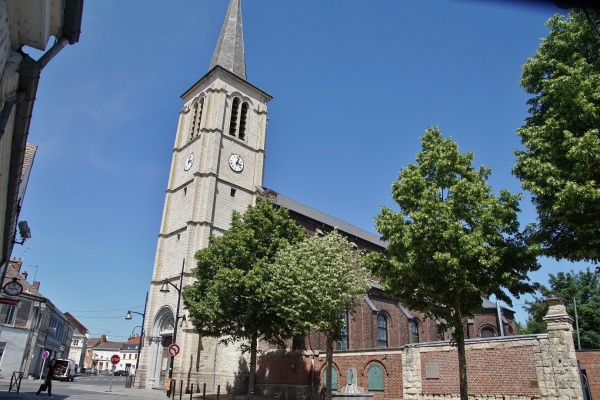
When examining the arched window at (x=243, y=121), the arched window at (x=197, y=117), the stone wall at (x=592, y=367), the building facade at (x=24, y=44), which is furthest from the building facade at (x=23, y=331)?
the stone wall at (x=592, y=367)

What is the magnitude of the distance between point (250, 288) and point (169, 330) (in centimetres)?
1478

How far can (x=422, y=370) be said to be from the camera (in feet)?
75.8

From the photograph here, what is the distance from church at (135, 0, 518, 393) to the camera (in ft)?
105

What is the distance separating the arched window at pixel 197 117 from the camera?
1667 inches

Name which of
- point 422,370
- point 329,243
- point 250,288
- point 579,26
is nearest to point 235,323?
point 250,288

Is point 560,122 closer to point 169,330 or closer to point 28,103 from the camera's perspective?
point 28,103

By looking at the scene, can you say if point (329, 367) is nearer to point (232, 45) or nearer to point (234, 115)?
point (234, 115)

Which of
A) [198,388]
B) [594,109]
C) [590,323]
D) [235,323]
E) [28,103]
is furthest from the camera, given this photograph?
[590,323]

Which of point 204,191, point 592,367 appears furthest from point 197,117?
point 592,367

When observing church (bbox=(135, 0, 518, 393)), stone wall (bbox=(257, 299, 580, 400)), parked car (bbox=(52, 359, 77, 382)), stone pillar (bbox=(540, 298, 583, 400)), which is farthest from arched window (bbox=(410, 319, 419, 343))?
parked car (bbox=(52, 359, 77, 382))

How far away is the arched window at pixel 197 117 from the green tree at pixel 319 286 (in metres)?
22.7

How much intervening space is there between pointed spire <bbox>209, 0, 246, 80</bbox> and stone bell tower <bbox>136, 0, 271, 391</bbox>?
0.36 feet

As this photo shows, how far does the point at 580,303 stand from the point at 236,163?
Answer: 135 ft

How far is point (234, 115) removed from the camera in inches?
1683
